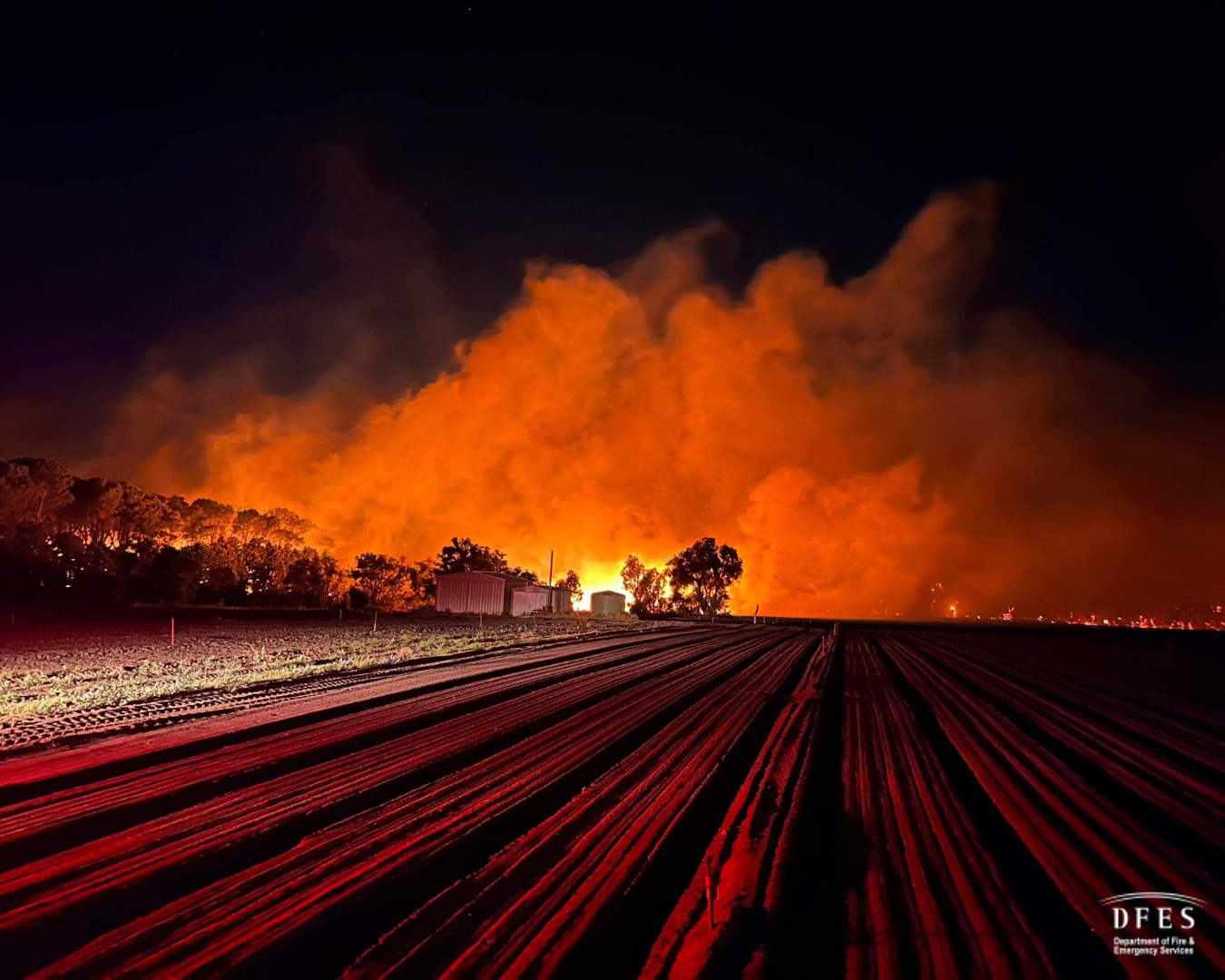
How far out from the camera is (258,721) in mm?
10352

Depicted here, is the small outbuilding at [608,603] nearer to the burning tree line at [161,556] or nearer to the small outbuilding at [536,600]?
the burning tree line at [161,556]

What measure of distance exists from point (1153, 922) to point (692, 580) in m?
76.9

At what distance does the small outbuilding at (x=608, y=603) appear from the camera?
234ft

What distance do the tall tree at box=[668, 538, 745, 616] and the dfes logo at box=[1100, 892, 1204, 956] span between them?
7603 cm

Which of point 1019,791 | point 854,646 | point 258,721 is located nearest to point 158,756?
point 258,721

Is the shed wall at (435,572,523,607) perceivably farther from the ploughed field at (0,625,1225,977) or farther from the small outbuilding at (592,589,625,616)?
the ploughed field at (0,625,1225,977)

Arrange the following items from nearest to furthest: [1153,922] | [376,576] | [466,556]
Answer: [1153,922], [376,576], [466,556]

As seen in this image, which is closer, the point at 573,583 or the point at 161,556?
the point at 161,556

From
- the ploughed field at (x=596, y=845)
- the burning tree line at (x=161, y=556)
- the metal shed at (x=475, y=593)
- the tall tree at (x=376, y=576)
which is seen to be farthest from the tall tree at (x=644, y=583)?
the ploughed field at (x=596, y=845)

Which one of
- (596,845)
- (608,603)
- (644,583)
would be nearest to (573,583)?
(644,583)

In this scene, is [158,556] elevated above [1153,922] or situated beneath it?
elevated above

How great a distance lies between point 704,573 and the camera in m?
80.9

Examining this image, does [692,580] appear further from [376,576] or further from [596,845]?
[596,845]

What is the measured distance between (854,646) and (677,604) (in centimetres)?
5009
